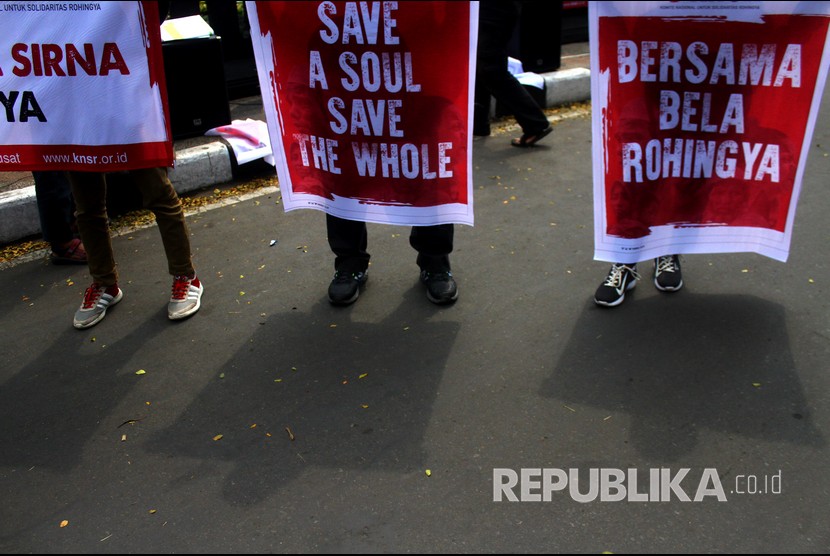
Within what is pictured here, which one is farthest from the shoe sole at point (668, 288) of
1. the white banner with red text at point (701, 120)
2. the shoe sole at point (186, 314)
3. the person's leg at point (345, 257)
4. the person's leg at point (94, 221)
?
the person's leg at point (94, 221)

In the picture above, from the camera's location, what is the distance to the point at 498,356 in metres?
3.35

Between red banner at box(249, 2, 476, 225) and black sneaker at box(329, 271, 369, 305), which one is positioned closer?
red banner at box(249, 2, 476, 225)

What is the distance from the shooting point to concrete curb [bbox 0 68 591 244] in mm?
4684

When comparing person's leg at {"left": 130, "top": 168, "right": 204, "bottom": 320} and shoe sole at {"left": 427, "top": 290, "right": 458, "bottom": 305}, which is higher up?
person's leg at {"left": 130, "top": 168, "right": 204, "bottom": 320}

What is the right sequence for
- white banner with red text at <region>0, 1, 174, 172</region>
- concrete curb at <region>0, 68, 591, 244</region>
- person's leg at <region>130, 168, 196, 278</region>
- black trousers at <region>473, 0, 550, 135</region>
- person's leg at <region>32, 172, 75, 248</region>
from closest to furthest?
white banner with red text at <region>0, 1, 174, 172</region>, person's leg at <region>130, 168, 196, 278</region>, person's leg at <region>32, 172, 75, 248</region>, concrete curb at <region>0, 68, 591, 244</region>, black trousers at <region>473, 0, 550, 135</region>

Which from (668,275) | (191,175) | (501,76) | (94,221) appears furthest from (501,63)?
(94,221)

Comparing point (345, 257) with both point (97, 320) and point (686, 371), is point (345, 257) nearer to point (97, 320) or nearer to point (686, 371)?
point (97, 320)

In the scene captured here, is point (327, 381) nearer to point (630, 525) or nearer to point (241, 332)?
point (241, 332)

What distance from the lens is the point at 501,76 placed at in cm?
595

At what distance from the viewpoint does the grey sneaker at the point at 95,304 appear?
3.71 metres

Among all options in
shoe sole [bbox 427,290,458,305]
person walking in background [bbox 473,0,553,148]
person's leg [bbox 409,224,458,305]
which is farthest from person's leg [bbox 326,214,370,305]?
person walking in background [bbox 473,0,553,148]

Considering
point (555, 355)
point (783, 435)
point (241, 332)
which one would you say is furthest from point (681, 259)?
point (241, 332)

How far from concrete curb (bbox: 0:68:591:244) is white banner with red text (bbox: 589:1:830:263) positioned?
307 cm

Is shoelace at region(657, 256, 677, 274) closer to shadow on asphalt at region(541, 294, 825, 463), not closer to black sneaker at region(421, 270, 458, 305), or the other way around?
shadow on asphalt at region(541, 294, 825, 463)
